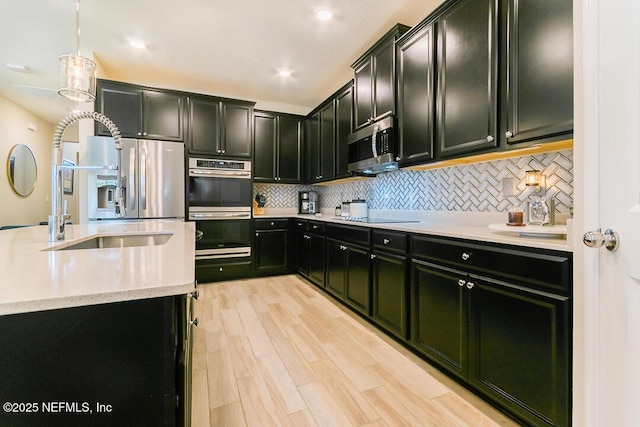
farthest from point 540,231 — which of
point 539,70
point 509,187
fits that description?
point 539,70

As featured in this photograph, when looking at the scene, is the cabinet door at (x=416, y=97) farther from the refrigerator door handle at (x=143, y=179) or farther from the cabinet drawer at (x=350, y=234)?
the refrigerator door handle at (x=143, y=179)

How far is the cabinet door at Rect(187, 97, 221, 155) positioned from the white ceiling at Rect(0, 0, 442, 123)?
0.35 m

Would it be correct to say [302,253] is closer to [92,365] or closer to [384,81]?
[384,81]

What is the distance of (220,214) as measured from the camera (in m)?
3.81

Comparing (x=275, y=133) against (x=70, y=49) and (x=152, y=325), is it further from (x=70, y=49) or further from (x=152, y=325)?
(x=152, y=325)

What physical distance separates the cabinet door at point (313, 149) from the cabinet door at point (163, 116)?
178 cm

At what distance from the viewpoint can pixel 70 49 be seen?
10.3 ft

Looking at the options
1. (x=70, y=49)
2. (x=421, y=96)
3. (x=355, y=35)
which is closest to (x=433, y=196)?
(x=421, y=96)

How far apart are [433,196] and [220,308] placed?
2.35 metres

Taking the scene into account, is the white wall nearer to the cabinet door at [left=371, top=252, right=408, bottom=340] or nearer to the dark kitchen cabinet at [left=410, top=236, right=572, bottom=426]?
the cabinet door at [left=371, top=252, right=408, bottom=340]

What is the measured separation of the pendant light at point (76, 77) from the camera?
1.69 m

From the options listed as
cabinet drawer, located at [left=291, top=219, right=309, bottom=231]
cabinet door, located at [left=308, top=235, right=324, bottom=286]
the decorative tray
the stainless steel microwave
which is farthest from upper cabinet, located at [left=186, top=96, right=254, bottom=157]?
the decorative tray

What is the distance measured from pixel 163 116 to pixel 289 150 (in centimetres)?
176

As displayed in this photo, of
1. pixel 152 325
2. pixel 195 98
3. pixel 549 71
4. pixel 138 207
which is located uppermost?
pixel 195 98
